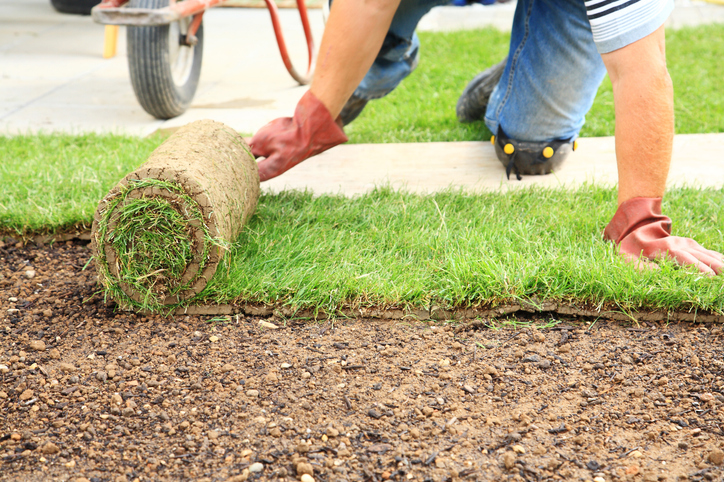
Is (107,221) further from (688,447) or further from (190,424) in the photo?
(688,447)

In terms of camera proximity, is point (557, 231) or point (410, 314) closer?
point (410, 314)

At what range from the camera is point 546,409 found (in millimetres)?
1494

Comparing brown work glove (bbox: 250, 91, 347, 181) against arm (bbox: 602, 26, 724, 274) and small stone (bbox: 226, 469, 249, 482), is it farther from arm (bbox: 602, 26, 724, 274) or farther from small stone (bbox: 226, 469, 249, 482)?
small stone (bbox: 226, 469, 249, 482)

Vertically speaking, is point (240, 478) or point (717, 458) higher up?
point (717, 458)

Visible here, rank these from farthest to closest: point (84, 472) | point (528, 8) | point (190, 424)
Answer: point (528, 8)
point (190, 424)
point (84, 472)

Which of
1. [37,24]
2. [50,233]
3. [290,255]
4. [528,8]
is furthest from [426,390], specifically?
[37,24]

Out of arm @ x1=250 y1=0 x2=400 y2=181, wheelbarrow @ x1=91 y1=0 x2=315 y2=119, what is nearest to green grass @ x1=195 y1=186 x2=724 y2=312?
arm @ x1=250 y1=0 x2=400 y2=181

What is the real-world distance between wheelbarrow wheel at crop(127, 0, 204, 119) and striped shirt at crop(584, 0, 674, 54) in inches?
92.2

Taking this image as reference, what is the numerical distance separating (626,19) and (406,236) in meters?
0.96

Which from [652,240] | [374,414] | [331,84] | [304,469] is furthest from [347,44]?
[304,469]

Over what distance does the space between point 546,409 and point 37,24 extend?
6.35 meters

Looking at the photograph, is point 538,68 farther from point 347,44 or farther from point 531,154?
point 347,44

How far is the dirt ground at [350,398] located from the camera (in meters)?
1.32

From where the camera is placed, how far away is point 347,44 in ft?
7.14
